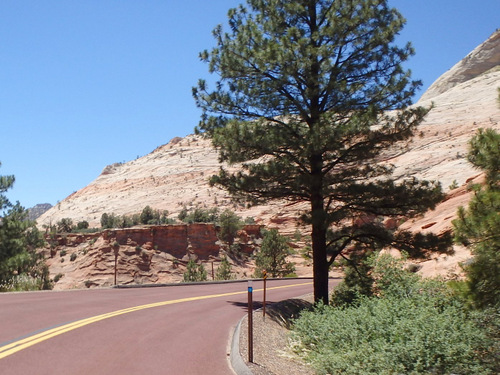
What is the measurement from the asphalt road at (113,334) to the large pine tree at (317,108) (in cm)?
404

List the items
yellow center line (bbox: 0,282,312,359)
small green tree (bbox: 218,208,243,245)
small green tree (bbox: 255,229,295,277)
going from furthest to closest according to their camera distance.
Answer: small green tree (bbox: 218,208,243,245) → small green tree (bbox: 255,229,295,277) → yellow center line (bbox: 0,282,312,359)

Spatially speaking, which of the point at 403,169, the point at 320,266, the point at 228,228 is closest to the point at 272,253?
the point at 228,228

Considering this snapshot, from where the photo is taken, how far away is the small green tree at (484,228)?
7902 millimetres

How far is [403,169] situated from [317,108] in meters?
49.3

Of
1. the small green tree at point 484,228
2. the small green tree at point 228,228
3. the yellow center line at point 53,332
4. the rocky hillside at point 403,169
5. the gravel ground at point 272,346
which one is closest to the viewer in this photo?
the yellow center line at point 53,332

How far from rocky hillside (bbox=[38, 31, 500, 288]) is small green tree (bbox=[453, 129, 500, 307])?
789 centimetres

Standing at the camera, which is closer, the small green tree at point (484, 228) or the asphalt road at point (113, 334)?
the asphalt road at point (113, 334)

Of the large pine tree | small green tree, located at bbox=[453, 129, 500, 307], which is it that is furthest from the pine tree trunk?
small green tree, located at bbox=[453, 129, 500, 307]

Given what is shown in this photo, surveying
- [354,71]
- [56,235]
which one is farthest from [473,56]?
[354,71]

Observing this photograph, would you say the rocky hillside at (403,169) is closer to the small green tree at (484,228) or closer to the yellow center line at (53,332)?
the small green tree at (484,228)

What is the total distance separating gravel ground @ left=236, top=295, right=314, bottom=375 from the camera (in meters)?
7.30

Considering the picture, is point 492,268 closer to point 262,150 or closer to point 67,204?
point 262,150

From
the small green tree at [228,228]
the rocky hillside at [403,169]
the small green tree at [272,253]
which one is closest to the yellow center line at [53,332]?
the rocky hillside at [403,169]

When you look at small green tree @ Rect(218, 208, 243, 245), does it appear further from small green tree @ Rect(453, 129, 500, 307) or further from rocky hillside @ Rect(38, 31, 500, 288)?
small green tree @ Rect(453, 129, 500, 307)
